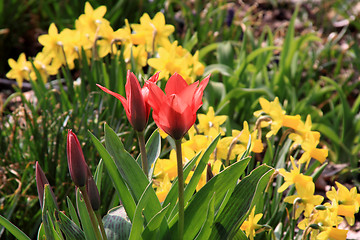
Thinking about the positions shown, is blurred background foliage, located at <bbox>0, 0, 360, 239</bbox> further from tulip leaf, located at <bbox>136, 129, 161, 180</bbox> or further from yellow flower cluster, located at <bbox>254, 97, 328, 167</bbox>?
yellow flower cluster, located at <bbox>254, 97, 328, 167</bbox>

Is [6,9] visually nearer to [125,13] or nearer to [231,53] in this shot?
[125,13]

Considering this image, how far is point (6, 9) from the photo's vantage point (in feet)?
9.71

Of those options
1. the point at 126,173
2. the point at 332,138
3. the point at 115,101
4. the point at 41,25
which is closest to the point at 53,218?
the point at 126,173

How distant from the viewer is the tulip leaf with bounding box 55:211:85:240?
1016mm

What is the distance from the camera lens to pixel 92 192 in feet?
3.10

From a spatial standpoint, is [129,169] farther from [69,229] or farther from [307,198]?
[307,198]

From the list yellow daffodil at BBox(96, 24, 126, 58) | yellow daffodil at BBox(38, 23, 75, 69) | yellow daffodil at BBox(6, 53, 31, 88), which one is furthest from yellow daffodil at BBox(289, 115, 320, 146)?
yellow daffodil at BBox(6, 53, 31, 88)

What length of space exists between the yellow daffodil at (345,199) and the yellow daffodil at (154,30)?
1.01 m

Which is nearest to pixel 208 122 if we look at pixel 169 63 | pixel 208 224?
pixel 169 63

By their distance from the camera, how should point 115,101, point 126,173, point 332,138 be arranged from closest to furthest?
1. point 126,173
2. point 115,101
3. point 332,138

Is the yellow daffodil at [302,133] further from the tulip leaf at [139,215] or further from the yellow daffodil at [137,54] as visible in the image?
the yellow daffodil at [137,54]

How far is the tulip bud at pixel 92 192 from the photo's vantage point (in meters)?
0.94

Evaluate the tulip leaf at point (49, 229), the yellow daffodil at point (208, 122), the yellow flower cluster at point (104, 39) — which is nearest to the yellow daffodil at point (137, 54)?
the yellow flower cluster at point (104, 39)

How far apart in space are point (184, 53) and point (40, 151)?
2.38 ft
